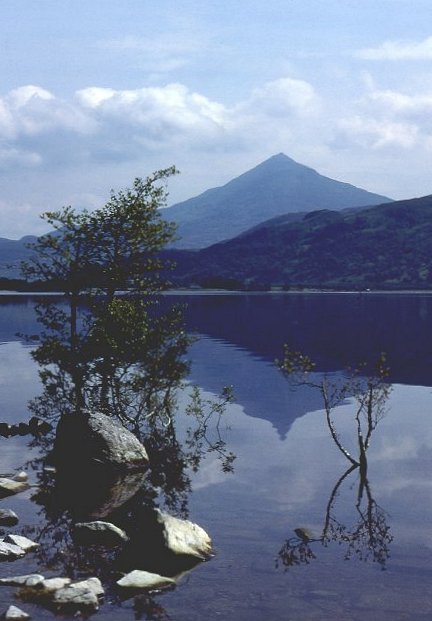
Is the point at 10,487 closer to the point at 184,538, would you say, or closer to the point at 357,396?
the point at 184,538

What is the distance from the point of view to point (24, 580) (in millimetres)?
23688

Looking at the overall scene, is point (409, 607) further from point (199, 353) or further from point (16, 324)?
point (16, 324)

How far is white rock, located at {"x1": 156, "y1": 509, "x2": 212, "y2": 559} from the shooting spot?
26.5 meters

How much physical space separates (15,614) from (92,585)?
2816 mm

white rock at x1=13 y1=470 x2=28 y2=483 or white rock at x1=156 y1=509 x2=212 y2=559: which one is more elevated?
white rock at x1=156 y1=509 x2=212 y2=559

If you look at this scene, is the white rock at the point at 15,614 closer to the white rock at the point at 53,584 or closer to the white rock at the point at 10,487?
the white rock at the point at 53,584

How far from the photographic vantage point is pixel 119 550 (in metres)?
27.4

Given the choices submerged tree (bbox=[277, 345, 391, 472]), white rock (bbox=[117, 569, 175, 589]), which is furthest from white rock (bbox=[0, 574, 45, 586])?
submerged tree (bbox=[277, 345, 391, 472])

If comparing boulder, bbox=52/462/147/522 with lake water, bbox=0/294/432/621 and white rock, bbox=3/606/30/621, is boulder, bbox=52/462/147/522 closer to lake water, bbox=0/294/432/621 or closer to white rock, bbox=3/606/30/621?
lake water, bbox=0/294/432/621

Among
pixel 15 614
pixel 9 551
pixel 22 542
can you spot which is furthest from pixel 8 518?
pixel 15 614

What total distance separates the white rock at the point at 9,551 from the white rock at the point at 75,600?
170 inches

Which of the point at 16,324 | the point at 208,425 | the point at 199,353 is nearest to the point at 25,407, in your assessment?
the point at 208,425

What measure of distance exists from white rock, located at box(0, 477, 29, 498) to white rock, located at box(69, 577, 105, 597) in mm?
13744

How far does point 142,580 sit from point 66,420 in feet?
57.1
